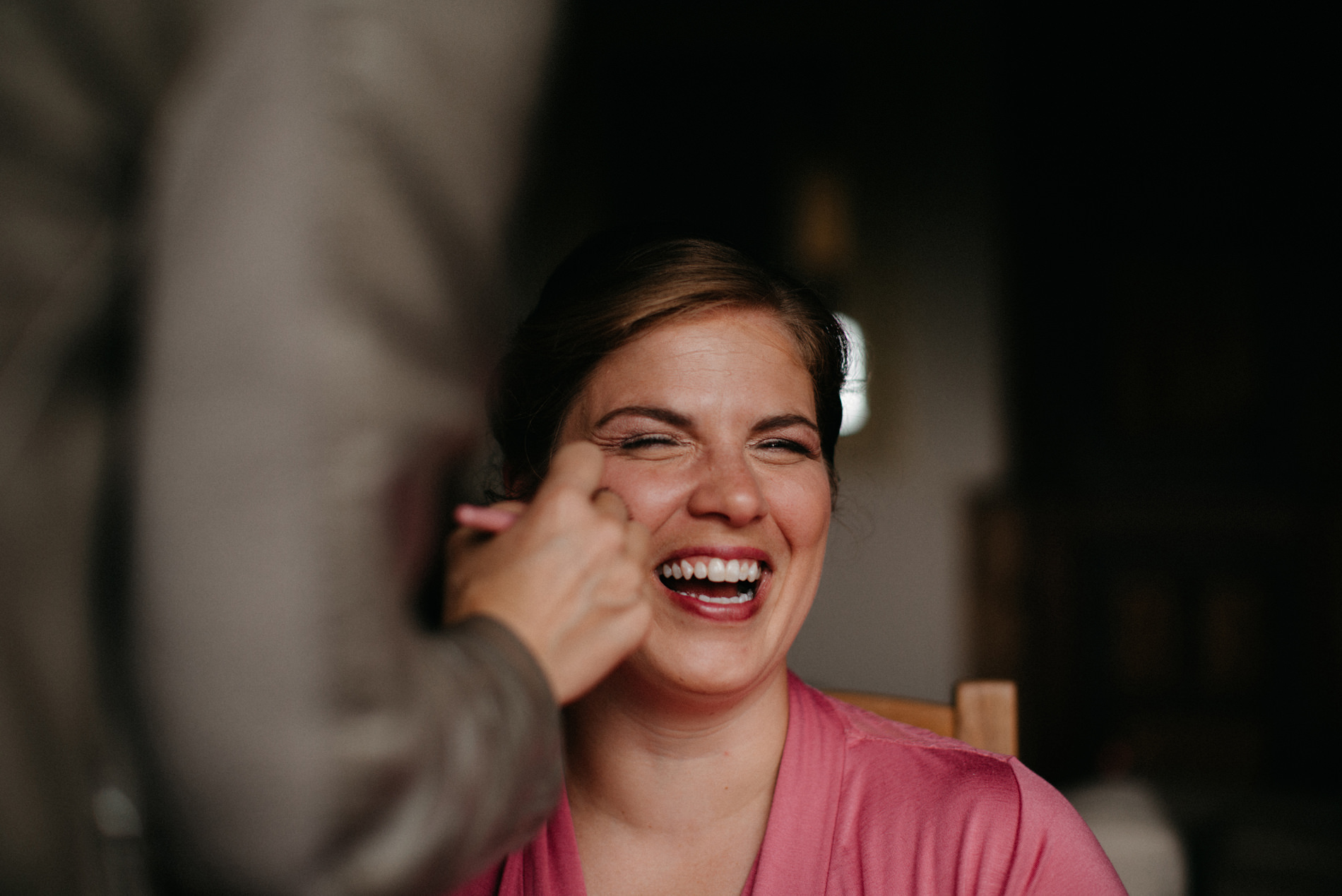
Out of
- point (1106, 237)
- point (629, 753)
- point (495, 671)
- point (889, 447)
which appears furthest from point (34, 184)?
point (1106, 237)

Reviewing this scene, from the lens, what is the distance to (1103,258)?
4.07 meters

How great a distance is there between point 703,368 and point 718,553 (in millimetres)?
217

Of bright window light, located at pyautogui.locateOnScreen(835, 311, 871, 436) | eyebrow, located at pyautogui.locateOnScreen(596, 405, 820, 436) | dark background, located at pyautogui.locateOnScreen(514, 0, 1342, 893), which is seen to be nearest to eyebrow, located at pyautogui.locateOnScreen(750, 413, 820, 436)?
eyebrow, located at pyautogui.locateOnScreen(596, 405, 820, 436)

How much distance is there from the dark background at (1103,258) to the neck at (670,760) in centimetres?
295

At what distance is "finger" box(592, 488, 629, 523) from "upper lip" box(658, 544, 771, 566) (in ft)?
1.51

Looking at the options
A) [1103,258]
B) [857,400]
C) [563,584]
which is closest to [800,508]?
[563,584]

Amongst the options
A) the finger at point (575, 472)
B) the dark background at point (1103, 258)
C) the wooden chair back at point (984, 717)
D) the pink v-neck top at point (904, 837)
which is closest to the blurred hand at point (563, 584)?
the finger at point (575, 472)

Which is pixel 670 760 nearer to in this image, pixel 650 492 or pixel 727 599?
pixel 727 599

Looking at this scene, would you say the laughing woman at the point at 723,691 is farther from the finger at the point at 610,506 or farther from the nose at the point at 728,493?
the finger at the point at 610,506

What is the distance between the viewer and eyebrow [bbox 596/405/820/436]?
1109 mm

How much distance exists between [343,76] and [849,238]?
13.0 feet

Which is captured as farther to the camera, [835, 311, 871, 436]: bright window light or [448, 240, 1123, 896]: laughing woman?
[835, 311, 871, 436]: bright window light

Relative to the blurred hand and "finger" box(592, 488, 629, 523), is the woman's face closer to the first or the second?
"finger" box(592, 488, 629, 523)

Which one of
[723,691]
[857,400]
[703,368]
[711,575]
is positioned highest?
[857,400]
